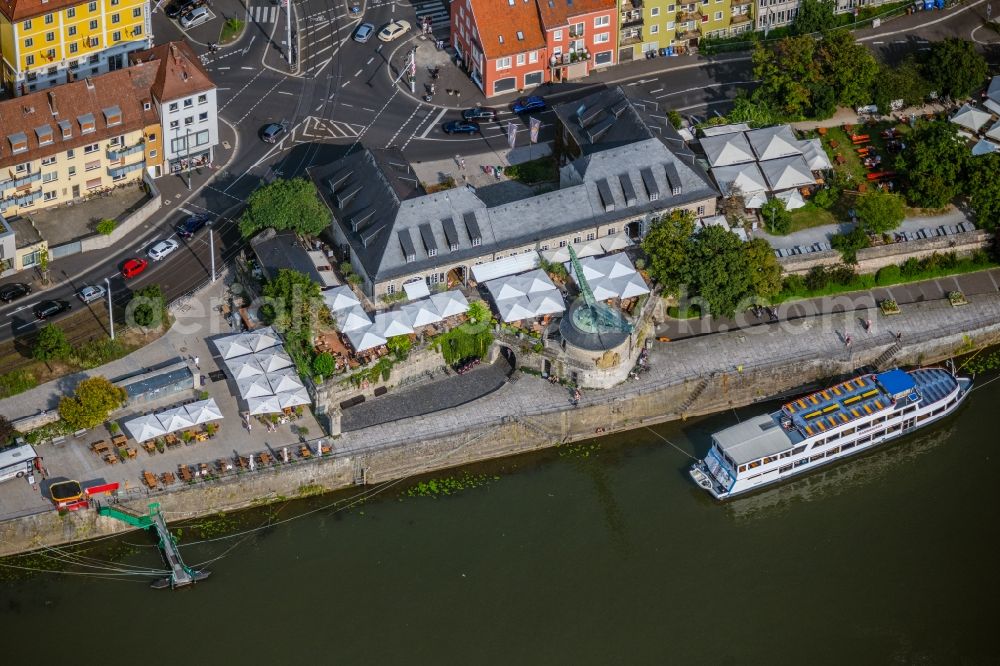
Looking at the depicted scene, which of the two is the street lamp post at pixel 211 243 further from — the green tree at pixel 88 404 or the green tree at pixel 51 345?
the green tree at pixel 88 404

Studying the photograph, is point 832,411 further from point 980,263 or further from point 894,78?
point 894,78

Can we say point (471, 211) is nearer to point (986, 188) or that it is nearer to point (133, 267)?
point (133, 267)

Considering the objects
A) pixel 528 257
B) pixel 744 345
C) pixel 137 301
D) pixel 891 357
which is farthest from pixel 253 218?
pixel 891 357

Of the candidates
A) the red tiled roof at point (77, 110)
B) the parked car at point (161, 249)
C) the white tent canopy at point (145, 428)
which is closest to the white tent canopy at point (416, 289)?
the parked car at point (161, 249)

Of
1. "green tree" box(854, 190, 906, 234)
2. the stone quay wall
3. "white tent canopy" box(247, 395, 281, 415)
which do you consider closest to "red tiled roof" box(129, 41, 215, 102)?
"white tent canopy" box(247, 395, 281, 415)

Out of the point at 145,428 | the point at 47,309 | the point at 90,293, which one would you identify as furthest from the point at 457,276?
the point at 47,309

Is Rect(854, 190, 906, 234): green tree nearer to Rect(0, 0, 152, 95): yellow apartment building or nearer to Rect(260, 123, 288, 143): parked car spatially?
Rect(260, 123, 288, 143): parked car
